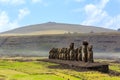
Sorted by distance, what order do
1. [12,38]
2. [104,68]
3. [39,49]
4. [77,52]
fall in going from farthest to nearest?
1. [12,38]
2. [39,49]
3. [77,52]
4. [104,68]

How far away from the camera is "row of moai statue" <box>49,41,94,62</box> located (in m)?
49.2

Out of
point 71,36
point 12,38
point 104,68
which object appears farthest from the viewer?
point 12,38

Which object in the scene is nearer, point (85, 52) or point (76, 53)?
point (85, 52)

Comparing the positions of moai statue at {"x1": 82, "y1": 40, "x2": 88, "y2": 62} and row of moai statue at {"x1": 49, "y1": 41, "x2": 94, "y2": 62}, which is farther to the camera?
moai statue at {"x1": 82, "y1": 40, "x2": 88, "y2": 62}

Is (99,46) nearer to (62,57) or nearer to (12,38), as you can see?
(12,38)

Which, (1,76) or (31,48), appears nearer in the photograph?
(1,76)

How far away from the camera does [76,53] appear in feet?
A: 181

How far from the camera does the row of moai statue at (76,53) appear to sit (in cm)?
4916

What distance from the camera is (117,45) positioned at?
454ft

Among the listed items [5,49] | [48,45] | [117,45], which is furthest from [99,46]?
[5,49]

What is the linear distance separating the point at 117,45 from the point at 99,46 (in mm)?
6841

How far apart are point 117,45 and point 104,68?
94262 mm

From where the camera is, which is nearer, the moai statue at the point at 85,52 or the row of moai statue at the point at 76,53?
the row of moai statue at the point at 76,53

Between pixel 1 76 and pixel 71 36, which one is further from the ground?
pixel 71 36
